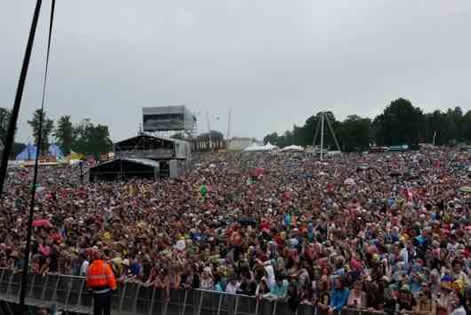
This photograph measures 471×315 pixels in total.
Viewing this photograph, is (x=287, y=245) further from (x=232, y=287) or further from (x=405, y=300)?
(x=405, y=300)

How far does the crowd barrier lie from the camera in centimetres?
885

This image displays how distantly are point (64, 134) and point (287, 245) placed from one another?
413ft

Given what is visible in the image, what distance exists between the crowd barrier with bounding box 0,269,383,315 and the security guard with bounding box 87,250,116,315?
3.96 feet

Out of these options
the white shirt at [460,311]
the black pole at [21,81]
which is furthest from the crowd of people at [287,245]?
the black pole at [21,81]

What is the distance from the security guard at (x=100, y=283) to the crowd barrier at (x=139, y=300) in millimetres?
1207

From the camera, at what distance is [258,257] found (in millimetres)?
10805

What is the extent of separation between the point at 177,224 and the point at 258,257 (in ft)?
18.2

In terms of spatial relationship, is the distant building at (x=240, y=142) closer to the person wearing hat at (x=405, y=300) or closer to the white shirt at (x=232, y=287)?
the white shirt at (x=232, y=287)

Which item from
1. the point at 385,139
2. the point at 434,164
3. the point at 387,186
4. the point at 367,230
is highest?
the point at 385,139

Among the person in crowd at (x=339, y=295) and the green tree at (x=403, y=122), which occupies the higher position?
the green tree at (x=403, y=122)

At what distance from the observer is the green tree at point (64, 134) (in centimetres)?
12850

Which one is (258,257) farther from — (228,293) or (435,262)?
(435,262)

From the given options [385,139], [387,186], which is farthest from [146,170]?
[385,139]

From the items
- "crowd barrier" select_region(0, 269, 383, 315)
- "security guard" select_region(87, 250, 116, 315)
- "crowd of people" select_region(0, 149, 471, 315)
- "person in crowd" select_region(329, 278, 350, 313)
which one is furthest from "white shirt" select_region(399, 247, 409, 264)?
"security guard" select_region(87, 250, 116, 315)
